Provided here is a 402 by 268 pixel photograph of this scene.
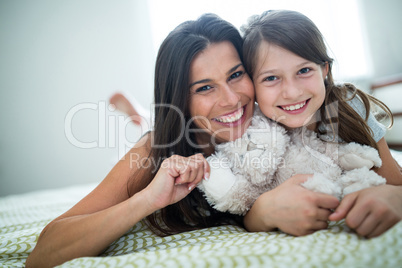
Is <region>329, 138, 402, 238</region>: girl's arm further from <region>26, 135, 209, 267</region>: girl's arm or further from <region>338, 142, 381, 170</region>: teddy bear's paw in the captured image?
<region>26, 135, 209, 267</region>: girl's arm

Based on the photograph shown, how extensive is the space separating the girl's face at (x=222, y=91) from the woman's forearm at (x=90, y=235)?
1.43ft

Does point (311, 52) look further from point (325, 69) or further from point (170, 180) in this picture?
point (170, 180)

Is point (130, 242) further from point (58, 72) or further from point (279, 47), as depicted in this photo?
point (58, 72)

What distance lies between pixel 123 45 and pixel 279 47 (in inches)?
121

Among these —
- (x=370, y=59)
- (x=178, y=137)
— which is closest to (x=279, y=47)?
(x=178, y=137)

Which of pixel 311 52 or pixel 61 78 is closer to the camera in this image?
pixel 311 52

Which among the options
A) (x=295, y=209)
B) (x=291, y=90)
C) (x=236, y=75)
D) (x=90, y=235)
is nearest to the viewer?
(x=295, y=209)

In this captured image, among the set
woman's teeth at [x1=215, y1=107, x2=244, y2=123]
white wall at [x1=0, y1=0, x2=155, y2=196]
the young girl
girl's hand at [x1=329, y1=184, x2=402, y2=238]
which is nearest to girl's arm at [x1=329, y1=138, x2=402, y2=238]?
girl's hand at [x1=329, y1=184, x2=402, y2=238]

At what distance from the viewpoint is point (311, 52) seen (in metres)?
1.02

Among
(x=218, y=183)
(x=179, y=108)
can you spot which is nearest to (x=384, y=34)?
(x=179, y=108)

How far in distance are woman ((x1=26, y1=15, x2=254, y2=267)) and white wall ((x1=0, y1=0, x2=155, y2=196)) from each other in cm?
263

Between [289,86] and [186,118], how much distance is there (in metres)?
0.43

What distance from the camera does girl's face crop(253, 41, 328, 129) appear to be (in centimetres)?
100

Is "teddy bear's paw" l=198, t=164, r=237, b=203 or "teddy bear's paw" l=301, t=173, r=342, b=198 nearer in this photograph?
"teddy bear's paw" l=301, t=173, r=342, b=198
